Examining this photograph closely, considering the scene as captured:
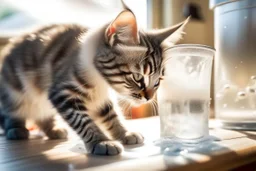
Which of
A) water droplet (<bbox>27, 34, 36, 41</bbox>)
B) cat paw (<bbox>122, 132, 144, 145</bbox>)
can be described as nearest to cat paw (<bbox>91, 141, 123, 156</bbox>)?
cat paw (<bbox>122, 132, 144, 145</bbox>)

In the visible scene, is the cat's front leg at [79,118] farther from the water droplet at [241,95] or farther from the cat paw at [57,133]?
the water droplet at [241,95]

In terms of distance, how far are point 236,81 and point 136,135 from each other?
0.39 meters

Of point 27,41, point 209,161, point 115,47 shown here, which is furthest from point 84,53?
point 209,161

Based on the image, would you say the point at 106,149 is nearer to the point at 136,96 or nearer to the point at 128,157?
the point at 128,157

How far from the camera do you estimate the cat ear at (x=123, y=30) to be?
85cm

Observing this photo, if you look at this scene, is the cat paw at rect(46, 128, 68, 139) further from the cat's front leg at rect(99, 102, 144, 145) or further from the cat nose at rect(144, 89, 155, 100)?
the cat nose at rect(144, 89, 155, 100)

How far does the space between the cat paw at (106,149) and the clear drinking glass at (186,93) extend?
0.15 meters

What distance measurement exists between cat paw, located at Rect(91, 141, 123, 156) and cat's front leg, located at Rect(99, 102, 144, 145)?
13cm

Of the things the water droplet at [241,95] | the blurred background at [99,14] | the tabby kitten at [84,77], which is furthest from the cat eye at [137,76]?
the water droplet at [241,95]

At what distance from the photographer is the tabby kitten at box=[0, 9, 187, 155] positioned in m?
0.88

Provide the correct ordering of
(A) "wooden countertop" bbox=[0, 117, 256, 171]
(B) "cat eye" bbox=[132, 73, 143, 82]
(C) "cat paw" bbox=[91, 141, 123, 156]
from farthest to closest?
(B) "cat eye" bbox=[132, 73, 143, 82] → (C) "cat paw" bbox=[91, 141, 123, 156] → (A) "wooden countertop" bbox=[0, 117, 256, 171]

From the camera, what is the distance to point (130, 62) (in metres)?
0.87

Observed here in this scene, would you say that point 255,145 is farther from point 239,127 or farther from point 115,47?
point 115,47

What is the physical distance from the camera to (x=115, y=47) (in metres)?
0.90
